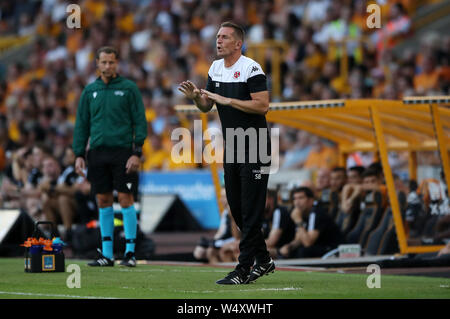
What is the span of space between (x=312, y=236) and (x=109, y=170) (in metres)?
3.76

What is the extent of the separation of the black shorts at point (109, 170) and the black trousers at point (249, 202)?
260 cm

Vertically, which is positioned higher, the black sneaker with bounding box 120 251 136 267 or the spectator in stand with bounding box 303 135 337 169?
the spectator in stand with bounding box 303 135 337 169

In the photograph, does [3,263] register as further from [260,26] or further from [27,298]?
[260,26]

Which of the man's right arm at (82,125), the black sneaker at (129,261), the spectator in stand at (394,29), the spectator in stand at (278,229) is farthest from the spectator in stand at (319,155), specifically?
the man's right arm at (82,125)

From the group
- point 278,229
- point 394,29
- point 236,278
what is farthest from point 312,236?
point 394,29

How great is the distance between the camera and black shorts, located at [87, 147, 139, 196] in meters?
11.5

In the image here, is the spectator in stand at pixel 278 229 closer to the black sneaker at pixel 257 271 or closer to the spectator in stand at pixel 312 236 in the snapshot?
the spectator in stand at pixel 312 236

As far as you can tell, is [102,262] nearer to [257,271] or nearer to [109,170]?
[109,170]

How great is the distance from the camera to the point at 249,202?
9.09 m

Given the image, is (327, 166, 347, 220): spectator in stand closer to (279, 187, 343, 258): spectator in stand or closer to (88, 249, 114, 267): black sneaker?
(279, 187, 343, 258): spectator in stand

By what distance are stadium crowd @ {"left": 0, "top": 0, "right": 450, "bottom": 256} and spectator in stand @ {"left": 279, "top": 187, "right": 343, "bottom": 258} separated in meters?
1.60

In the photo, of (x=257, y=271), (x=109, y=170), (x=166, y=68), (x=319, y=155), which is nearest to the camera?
(x=257, y=271)

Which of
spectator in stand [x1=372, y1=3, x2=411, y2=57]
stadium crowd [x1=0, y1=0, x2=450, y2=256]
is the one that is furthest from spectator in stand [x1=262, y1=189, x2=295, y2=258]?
spectator in stand [x1=372, y1=3, x2=411, y2=57]

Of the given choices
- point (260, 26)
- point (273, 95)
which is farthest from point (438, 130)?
point (260, 26)
